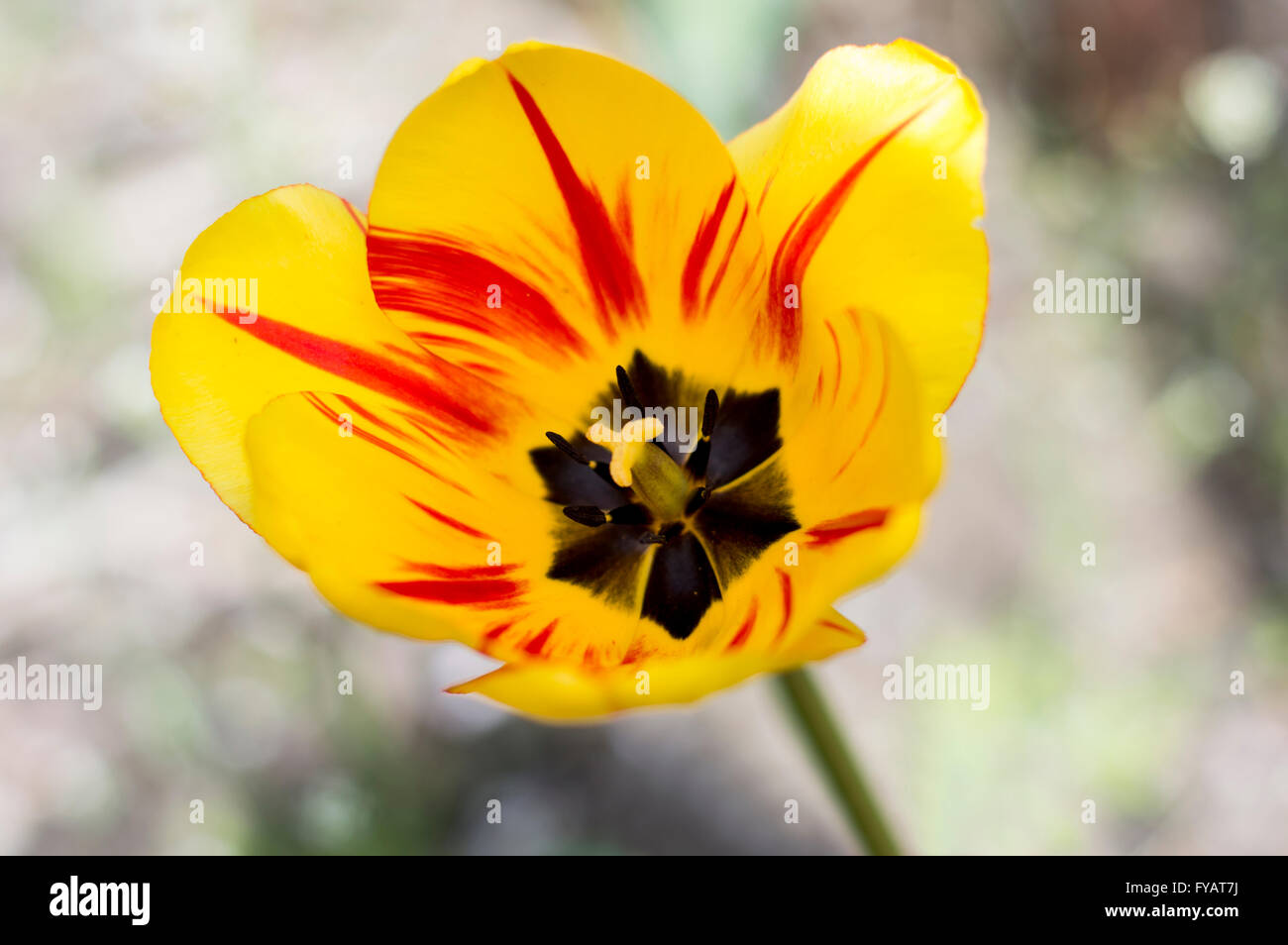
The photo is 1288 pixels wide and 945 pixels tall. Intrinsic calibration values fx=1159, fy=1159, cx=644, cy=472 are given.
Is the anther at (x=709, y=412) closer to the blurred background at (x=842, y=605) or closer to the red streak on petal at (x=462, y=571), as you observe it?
the red streak on petal at (x=462, y=571)

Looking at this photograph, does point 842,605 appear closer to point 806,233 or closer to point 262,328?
point 806,233

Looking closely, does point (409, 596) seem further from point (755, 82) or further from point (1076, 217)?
point (1076, 217)

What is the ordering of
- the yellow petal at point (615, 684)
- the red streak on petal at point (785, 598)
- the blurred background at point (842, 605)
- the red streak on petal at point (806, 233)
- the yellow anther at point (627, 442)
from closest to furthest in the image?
the yellow petal at point (615, 684)
the red streak on petal at point (785, 598)
the red streak on petal at point (806, 233)
the yellow anther at point (627, 442)
the blurred background at point (842, 605)

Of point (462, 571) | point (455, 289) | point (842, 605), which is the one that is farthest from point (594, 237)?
point (842, 605)

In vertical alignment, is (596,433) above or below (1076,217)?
below

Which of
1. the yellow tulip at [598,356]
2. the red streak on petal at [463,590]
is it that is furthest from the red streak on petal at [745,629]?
the red streak on petal at [463,590]

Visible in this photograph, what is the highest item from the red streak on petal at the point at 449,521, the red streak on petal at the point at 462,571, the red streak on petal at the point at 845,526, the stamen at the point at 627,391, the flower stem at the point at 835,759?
the stamen at the point at 627,391

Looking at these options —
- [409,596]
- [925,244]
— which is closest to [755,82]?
[925,244]

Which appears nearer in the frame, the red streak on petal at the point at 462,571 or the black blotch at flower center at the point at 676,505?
the red streak on petal at the point at 462,571
